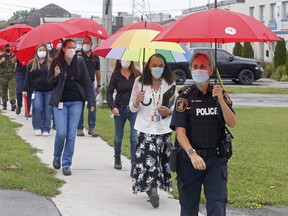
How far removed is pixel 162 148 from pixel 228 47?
48736mm

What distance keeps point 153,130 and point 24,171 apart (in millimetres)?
2433

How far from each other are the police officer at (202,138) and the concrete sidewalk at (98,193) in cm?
163

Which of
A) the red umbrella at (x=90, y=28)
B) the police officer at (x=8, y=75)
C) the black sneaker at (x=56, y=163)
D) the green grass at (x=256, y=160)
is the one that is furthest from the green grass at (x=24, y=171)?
the police officer at (x=8, y=75)

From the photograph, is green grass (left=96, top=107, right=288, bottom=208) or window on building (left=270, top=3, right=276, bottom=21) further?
window on building (left=270, top=3, right=276, bottom=21)

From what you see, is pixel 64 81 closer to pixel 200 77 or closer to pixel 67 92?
pixel 67 92

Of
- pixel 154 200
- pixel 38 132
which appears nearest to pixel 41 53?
pixel 38 132

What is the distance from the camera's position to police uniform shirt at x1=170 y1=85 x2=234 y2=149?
5500 mm

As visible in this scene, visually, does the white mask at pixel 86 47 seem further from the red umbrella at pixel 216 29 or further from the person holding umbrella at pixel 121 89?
the red umbrella at pixel 216 29

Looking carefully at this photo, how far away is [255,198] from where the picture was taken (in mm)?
7926

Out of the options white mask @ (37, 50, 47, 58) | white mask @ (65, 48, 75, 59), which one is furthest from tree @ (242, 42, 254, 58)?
white mask @ (65, 48, 75, 59)

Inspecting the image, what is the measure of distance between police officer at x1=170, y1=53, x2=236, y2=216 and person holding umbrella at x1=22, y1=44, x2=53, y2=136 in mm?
7643

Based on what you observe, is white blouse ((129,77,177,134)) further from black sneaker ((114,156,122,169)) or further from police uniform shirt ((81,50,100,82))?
police uniform shirt ((81,50,100,82))

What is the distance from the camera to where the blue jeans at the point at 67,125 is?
8.98m

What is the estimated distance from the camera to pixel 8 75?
18312 millimetres
